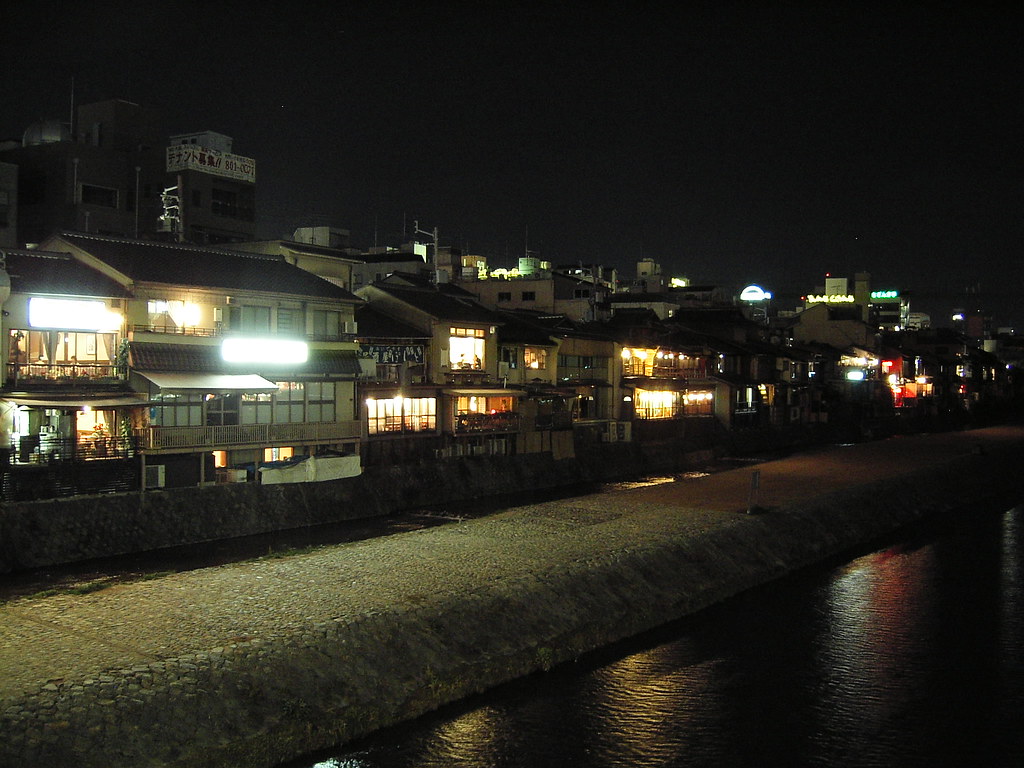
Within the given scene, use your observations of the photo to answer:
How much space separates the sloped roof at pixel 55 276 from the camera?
85.8 ft

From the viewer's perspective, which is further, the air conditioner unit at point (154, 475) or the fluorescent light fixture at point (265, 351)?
the fluorescent light fixture at point (265, 351)

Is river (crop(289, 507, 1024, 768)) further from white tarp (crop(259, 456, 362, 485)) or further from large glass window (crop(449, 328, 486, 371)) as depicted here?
large glass window (crop(449, 328, 486, 371))

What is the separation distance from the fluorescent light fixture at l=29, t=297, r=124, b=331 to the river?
17614 mm

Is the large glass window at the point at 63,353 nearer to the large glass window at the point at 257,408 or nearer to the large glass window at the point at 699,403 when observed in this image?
the large glass window at the point at 257,408

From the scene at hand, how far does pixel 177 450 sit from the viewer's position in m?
27.7

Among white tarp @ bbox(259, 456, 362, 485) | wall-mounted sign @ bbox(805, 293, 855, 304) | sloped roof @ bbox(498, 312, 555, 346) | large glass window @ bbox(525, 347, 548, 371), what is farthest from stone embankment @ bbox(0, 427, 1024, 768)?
wall-mounted sign @ bbox(805, 293, 855, 304)

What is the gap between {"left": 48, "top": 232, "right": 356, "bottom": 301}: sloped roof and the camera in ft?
95.1

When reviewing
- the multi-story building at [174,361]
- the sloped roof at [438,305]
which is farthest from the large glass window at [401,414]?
the sloped roof at [438,305]

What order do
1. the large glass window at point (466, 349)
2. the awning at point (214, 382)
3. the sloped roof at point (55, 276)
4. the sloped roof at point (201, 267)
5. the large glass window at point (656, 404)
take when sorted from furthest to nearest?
the large glass window at point (656, 404) → the large glass window at point (466, 349) → the sloped roof at point (201, 267) → the awning at point (214, 382) → the sloped roof at point (55, 276)

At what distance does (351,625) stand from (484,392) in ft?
74.9

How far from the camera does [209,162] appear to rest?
51.6m

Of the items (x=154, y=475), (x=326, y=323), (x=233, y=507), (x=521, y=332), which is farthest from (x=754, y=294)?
(x=154, y=475)

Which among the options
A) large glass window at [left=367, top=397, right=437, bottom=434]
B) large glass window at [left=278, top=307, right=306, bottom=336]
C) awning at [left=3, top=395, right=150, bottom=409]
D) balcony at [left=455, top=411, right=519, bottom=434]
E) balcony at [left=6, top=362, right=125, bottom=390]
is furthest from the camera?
balcony at [left=455, top=411, right=519, bottom=434]

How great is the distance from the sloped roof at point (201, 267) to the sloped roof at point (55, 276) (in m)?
0.54
